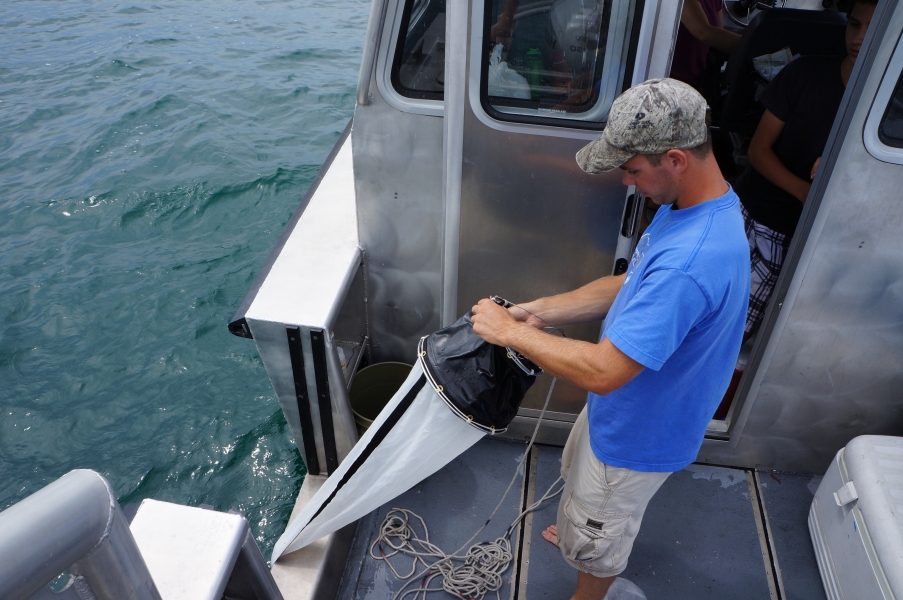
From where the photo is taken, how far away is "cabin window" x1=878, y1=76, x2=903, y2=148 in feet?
6.68

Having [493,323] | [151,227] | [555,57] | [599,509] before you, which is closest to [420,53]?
[555,57]

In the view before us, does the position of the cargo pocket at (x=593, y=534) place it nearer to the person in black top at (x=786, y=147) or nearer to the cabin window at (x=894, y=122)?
the person in black top at (x=786, y=147)

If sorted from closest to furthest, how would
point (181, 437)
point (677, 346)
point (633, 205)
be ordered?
point (677, 346) < point (633, 205) < point (181, 437)

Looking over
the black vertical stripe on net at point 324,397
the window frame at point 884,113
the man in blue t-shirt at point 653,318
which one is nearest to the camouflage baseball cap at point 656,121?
the man in blue t-shirt at point 653,318

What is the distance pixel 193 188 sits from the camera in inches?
260

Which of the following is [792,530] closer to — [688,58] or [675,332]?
[675,332]

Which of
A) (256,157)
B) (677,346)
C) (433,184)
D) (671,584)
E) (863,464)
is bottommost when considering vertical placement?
(256,157)

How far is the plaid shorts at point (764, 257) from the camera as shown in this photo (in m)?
2.77

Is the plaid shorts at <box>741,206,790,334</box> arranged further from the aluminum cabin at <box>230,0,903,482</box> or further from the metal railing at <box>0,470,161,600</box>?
the metal railing at <box>0,470,161,600</box>

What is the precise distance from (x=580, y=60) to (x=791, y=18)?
6.55ft

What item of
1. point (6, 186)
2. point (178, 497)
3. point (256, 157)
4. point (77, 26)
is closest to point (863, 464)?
point (178, 497)

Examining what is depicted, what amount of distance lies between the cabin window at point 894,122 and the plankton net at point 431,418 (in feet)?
4.43

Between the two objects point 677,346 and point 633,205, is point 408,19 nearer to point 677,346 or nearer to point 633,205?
point 633,205

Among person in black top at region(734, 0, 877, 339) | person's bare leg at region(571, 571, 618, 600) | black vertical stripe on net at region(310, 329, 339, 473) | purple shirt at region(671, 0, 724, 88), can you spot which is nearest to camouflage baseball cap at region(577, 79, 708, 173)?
person in black top at region(734, 0, 877, 339)
